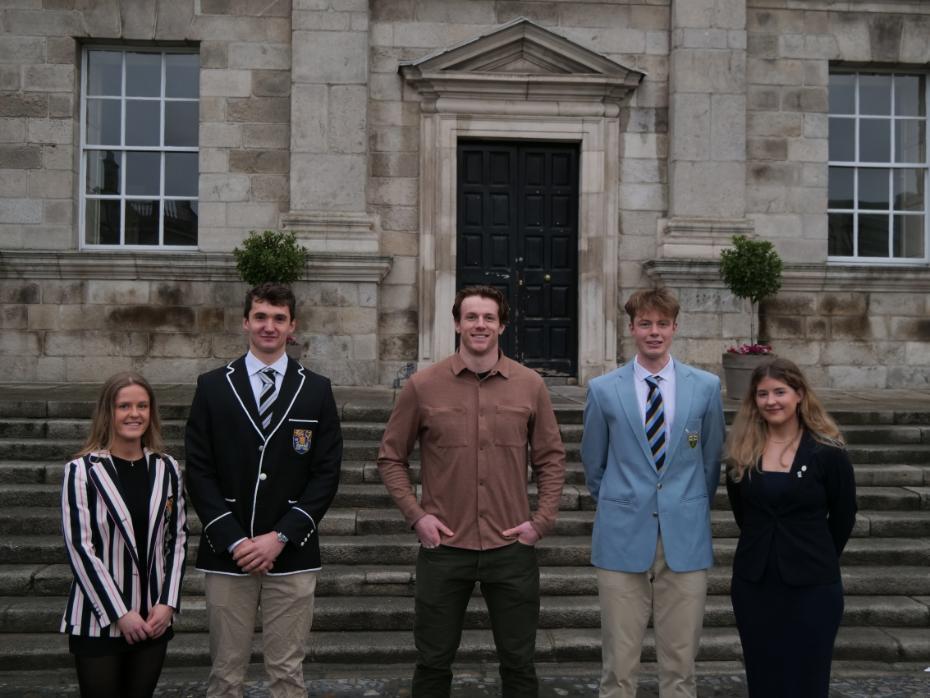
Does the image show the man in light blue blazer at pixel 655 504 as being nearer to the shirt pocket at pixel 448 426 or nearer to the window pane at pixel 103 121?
the shirt pocket at pixel 448 426

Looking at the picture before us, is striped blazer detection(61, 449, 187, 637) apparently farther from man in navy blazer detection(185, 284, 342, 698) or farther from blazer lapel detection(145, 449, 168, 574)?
man in navy blazer detection(185, 284, 342, 698)

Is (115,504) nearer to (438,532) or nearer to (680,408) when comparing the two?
(438,532)

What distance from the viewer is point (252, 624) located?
3.64 metres

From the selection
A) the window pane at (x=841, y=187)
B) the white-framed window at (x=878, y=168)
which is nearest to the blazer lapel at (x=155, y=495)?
the white-framed window at (x=878, y=168)

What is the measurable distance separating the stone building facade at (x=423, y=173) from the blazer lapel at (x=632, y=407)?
648cm

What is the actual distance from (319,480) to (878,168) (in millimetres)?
9967

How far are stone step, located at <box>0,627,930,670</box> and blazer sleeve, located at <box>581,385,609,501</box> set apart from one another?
154 cm

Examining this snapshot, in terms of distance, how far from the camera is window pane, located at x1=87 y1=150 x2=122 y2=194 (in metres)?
10.6

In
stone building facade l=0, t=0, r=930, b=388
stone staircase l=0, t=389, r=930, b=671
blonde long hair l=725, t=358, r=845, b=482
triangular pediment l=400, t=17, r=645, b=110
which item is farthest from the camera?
triangular pediment l=400, t=17, r=645, b=110

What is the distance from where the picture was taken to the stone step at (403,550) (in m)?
5.71

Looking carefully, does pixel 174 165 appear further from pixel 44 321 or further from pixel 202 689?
pixel 202 689

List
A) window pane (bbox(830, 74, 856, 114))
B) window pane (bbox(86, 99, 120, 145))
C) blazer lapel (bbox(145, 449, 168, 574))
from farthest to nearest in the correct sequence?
window pane (bbox(830, 74, 856, 114)), window pane (bbox(86, 99, 120, 145)), blazer lapel (bbox(145, 449, 168, 574))

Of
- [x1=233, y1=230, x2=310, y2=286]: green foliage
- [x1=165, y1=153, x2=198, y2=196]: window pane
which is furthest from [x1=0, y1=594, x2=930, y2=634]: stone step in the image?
[x1=165, y1=153, x2=198, y2=196]: window pane

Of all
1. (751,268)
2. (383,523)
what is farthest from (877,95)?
(383,523)
